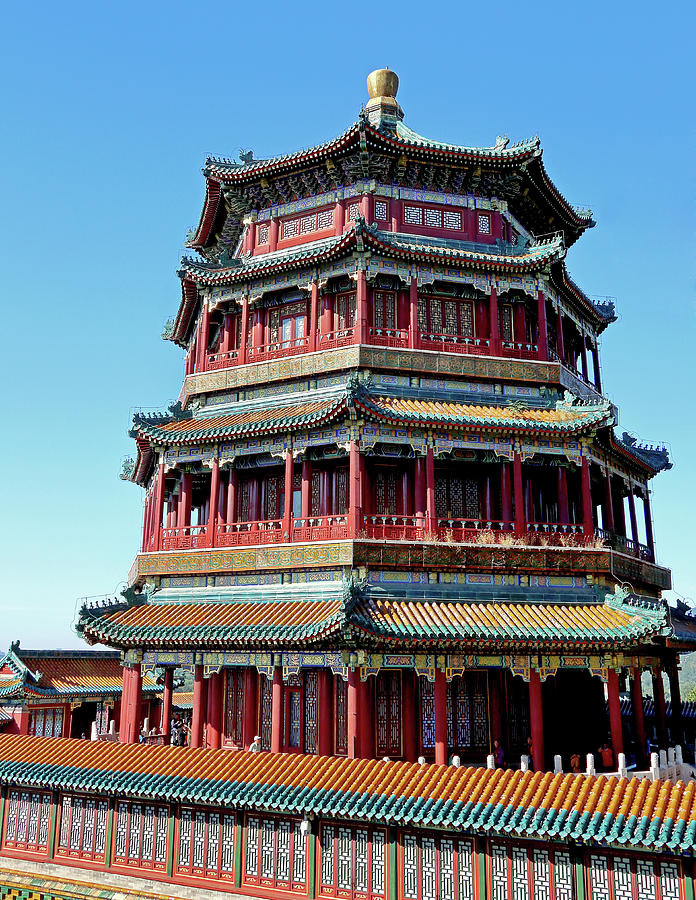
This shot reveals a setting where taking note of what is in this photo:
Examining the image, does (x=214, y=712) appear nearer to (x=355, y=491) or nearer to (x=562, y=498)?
(x=355, y=491)

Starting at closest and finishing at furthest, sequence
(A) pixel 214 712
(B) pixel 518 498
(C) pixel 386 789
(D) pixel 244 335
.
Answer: (C) pixel 386 789 < (B) pixel 518 498 < (A) pixel 214 712 < (D) pixel 244 335

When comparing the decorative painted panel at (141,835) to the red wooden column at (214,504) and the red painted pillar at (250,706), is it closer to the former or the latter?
the red painted pillar at (250,706)

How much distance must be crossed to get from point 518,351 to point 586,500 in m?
5.29

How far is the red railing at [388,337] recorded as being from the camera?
24578mm

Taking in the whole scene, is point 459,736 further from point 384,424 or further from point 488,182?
point 488,182

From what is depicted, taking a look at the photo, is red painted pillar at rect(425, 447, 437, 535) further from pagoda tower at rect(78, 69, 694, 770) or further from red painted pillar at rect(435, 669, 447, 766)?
red painted pillar at rect(435, 669, 447, 766)

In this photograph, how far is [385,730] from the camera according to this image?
2200 centimetres

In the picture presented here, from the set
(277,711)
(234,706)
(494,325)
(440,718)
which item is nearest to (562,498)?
(494,325)

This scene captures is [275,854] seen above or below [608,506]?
below

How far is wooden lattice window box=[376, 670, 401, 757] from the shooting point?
2191 cm

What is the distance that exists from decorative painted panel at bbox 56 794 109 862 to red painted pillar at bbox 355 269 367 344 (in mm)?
14106

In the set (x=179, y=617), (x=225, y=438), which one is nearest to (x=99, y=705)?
(x=179, y=617)

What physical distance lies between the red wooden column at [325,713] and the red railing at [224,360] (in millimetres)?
10494

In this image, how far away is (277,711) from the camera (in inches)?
814
